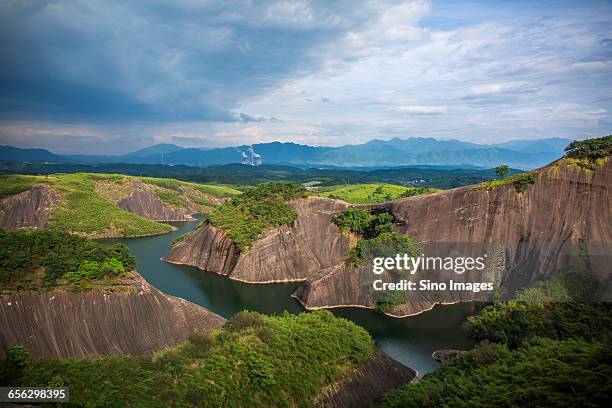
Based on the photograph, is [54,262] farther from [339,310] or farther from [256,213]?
[256,213]

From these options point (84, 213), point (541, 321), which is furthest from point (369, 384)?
point (84, 213)

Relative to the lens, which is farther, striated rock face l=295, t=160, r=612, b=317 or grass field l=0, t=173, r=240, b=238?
grass field l=0, t=173, r=240, b=238

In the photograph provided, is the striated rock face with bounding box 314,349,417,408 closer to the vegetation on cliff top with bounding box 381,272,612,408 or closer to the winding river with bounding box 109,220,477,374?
the vegetation on cliff top with bounding box 381,272,612,408

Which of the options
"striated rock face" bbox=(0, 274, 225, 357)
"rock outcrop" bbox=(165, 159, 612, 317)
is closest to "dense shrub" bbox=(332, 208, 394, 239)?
"rock outcrop" bbox=(165, 159, 612, 317)

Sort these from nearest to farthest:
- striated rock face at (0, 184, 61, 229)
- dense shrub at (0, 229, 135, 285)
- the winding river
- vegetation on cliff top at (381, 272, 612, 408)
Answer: vegetation on cliff top at (381, 272, 612, 408) → dense shrub at (0, 229, 135, 285) → the winding river → striated rock face at (0, 184, 61, 229)

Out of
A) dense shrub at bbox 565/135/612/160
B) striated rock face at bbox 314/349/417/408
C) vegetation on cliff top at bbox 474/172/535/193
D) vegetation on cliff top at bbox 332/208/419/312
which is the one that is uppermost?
dense shrub at bbox 565/135/612/160

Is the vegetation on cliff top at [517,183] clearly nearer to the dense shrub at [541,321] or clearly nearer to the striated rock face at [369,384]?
the dense shrub at [541,321]
